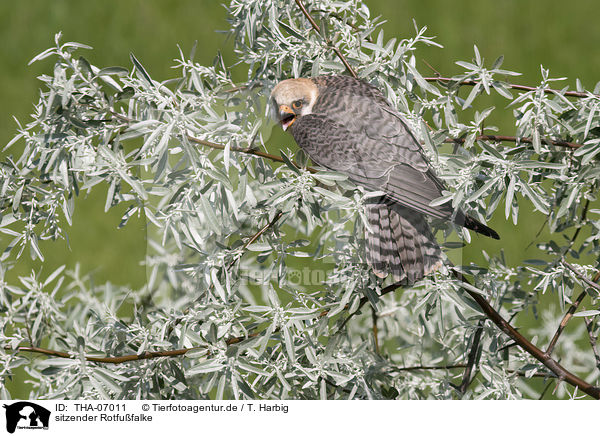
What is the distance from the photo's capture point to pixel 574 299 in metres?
1.04

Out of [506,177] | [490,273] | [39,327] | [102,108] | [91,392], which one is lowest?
[91,392]

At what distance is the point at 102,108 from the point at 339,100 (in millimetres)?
387

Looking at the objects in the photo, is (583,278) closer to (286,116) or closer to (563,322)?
(563,322)

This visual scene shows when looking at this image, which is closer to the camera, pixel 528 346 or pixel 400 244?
pixel 400 244

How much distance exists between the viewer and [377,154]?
2.52 ft

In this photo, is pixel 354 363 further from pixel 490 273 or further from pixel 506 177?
pixel 506 177


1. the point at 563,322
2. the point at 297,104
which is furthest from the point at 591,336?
the point at 297,104

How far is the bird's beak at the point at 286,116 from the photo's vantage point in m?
0.82

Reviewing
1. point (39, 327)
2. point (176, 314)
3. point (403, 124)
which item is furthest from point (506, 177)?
point (39, 327)
